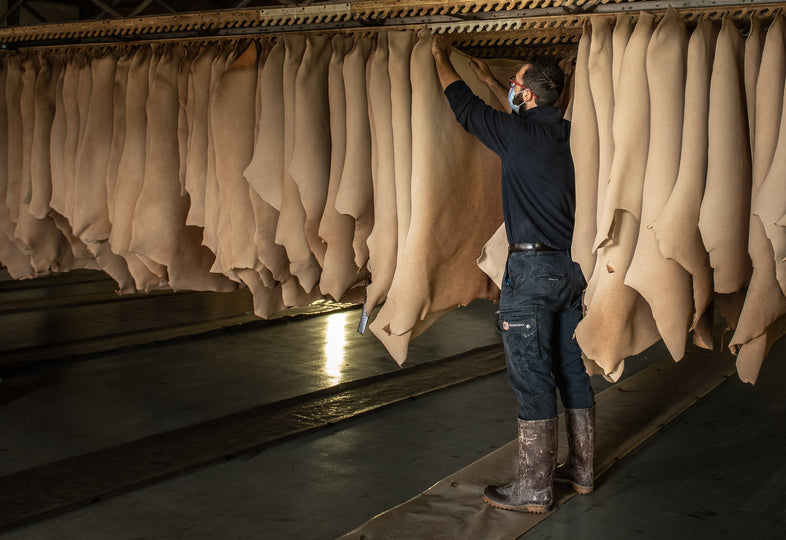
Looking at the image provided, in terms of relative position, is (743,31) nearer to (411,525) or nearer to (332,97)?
(332,97)

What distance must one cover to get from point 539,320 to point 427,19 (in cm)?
120

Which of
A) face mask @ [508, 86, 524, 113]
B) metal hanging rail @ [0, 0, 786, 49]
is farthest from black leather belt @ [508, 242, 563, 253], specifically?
metal hanging rail @ [0, 0, 786, 49]

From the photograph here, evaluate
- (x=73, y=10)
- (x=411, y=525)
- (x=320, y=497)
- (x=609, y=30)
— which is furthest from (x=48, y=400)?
(x=609, y=30)

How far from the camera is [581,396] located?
341 centimetres

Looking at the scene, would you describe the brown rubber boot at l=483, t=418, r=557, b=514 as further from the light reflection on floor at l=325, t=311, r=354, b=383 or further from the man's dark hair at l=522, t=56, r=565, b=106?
the light reflection on floor at l=325, t=311, r=354, b=383

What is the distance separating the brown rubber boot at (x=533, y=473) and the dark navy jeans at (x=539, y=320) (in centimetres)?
6

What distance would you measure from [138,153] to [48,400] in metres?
2.70

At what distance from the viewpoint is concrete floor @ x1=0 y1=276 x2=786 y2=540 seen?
332 centimetres

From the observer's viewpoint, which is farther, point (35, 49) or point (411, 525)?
point (35, 49)

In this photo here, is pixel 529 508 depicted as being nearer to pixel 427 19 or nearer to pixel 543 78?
pixel 543 78

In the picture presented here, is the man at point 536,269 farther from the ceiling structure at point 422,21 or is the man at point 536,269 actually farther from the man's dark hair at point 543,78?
the ceiling structure at point 422,21

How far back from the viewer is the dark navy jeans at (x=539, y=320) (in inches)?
119

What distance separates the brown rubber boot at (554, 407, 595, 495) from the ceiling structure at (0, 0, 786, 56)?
1539mm

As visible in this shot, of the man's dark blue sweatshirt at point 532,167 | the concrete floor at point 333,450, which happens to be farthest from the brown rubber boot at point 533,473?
the man's dark blue sweatshirt at point 532,167
